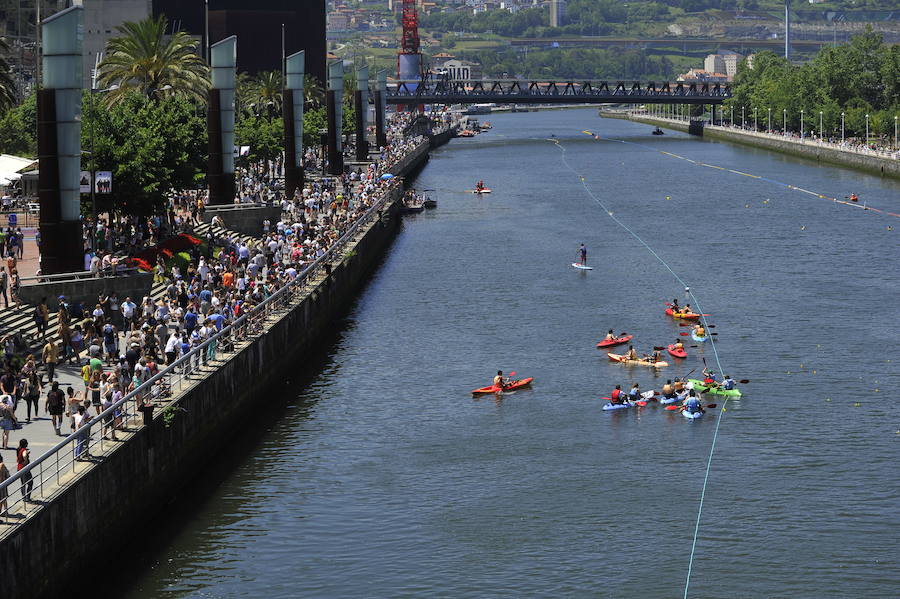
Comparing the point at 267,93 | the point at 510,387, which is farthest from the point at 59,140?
the point at 267,93

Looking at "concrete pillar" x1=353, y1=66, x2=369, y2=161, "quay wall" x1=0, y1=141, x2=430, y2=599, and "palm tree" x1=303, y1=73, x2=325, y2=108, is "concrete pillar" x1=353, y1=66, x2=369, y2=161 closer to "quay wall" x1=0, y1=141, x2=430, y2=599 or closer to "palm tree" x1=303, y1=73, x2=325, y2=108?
"palm tree" x1=303, y1=73, x2=325, y2=108

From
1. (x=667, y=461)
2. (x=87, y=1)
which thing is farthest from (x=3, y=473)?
(x=87, y=1)

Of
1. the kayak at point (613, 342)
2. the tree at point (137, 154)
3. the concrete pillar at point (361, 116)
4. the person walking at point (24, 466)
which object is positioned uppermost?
the concrete pillar at point (361, 116)

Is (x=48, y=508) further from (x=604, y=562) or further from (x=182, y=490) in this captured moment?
(x=604, y=562)

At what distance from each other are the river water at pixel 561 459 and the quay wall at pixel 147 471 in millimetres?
1162

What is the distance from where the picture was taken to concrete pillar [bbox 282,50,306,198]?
114938 millimetres

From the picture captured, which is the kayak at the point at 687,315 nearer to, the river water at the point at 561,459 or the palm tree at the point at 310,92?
the river water at the point at 561,459

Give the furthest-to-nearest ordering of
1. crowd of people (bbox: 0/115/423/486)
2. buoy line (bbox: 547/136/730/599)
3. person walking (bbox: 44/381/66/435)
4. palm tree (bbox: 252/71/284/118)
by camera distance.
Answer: palm tree (bbox: 252/71/284/118)
crowd of people (bbox: 0/115/423/486)
buoy line (bbox: 547/136/730/599)
person walking (bbox: 44/381/66/435)

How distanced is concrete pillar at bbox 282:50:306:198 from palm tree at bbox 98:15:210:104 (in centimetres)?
1730

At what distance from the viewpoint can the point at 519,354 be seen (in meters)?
68.8

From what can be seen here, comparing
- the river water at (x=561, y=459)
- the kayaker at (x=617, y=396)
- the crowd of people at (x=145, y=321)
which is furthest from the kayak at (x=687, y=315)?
the crowd of people at (x=145, y=321)

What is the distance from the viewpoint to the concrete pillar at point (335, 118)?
147250 mm

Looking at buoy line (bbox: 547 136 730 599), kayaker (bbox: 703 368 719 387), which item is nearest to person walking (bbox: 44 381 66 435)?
buoy line (bbox: 547 136 730 599)

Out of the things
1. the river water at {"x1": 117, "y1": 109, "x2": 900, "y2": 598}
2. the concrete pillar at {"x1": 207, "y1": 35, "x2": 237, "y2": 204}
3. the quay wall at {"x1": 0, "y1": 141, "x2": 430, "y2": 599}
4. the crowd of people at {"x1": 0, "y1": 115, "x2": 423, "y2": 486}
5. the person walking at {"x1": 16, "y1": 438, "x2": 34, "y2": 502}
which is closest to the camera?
the quay wall at {"x1": 0, "y1": 141, "x2": 430, "y2": 599}
